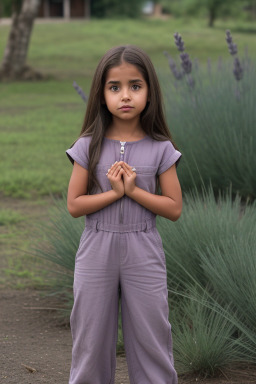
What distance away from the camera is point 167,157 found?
2.88 m

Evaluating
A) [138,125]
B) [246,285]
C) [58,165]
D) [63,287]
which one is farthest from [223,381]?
[58,165]

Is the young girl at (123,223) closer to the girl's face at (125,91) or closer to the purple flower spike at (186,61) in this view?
the girl's face at (125,91)

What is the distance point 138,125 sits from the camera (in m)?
2.95

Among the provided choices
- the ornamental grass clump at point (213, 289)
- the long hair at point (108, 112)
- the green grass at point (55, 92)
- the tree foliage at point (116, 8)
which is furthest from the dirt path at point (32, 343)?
the tree foliage at point (116, 8)

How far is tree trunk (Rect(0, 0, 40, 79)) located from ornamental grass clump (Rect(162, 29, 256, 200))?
1390 cm

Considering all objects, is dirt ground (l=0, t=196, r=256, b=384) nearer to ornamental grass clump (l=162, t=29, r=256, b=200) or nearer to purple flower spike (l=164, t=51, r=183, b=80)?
ornamental grass clump (l=162, t=29, r=256, b=200)

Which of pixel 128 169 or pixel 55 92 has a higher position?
pixel 55 92

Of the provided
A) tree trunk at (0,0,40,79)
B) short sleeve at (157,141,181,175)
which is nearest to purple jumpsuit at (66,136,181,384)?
short sleeve at (157,141,181,175)

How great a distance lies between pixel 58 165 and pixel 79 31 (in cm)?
2936

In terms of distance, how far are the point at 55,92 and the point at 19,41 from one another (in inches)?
80.4

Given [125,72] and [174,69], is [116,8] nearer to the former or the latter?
[174,69]

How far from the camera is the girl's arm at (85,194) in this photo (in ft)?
9.09

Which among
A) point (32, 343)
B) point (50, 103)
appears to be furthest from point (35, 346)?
point (50, 103)

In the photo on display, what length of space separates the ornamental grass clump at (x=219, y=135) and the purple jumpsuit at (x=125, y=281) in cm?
337
